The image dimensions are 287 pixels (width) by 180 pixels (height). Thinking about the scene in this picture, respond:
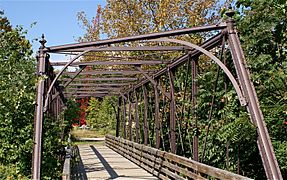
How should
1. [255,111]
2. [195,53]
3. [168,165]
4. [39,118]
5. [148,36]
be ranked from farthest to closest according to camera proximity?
[168,165] → [195,53] → [39,118] → [148,36] → [255,111]

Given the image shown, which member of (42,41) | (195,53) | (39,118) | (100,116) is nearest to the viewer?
(39,118)

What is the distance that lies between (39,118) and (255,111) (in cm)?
314

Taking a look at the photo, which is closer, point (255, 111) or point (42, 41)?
point (255, 111)

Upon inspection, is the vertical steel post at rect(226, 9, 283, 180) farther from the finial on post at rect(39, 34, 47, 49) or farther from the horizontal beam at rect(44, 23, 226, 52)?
the finial on post at rect(39, 34, 47, 49)

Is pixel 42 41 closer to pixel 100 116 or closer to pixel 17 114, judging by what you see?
pixel 17 114

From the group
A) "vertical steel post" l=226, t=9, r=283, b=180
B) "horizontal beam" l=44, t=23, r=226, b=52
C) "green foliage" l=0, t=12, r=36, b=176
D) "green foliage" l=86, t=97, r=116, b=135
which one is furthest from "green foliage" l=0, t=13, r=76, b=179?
"green foliage" l=86, t=97, r=116, b=135

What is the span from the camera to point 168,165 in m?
8.62

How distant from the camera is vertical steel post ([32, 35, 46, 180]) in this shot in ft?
19.5

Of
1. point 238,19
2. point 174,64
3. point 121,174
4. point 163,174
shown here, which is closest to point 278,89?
point 238,19

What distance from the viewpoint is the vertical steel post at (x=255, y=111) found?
173 inches

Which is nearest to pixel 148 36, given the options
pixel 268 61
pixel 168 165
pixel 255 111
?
pixel 255 111

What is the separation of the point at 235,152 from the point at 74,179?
3.91m

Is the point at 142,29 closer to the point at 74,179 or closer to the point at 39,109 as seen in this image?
the point at 74,179

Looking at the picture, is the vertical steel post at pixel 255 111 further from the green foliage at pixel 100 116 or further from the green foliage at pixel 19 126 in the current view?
the green foliage at pixel 100 116
